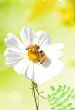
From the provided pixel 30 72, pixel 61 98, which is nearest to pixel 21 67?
pixel 30 72

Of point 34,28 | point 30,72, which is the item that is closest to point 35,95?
point 30,72

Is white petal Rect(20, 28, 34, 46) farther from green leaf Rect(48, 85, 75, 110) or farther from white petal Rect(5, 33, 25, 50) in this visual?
green leaf Rect(48, 85, 75, 110)

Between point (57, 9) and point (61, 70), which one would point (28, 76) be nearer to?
point (61, 70)

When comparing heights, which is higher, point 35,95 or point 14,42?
point 14,42

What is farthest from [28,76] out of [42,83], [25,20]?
[25,20]

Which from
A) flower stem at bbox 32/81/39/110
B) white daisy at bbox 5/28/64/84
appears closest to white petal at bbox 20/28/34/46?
white daisy at bbox 5/28/64/84

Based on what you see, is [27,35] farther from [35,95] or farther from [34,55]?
[35,95]
